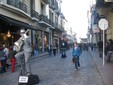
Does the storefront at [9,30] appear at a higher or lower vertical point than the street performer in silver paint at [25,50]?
higher

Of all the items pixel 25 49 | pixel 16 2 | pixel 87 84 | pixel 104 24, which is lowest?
pixel 87 84

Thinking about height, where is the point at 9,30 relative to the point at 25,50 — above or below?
above

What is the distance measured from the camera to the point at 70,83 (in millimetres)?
11273

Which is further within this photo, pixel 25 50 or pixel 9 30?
pixel 9 30

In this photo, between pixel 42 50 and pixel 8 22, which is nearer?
pixel 8 22

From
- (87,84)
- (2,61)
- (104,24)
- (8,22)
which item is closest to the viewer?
(87,84)

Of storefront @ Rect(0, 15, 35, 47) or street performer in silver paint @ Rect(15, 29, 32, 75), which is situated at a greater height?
storefront @ Rect(0, 15, 35, 47)

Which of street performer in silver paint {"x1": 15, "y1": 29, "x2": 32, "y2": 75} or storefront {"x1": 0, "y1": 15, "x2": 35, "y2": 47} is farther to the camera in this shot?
storefront {"x1": 0, "y1": 15, "x2": 35, "y2": 47}

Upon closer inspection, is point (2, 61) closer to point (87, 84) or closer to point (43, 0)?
point (87, 84)

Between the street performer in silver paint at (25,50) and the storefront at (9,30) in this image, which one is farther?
the storefront at (9,30)

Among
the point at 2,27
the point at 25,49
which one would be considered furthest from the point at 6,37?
the point at 25,49

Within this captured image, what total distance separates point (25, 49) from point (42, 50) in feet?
106

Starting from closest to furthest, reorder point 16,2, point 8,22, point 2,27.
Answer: point 8,22 < point 2,27 < point 16,2

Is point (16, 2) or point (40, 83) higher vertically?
point (16, 2)
